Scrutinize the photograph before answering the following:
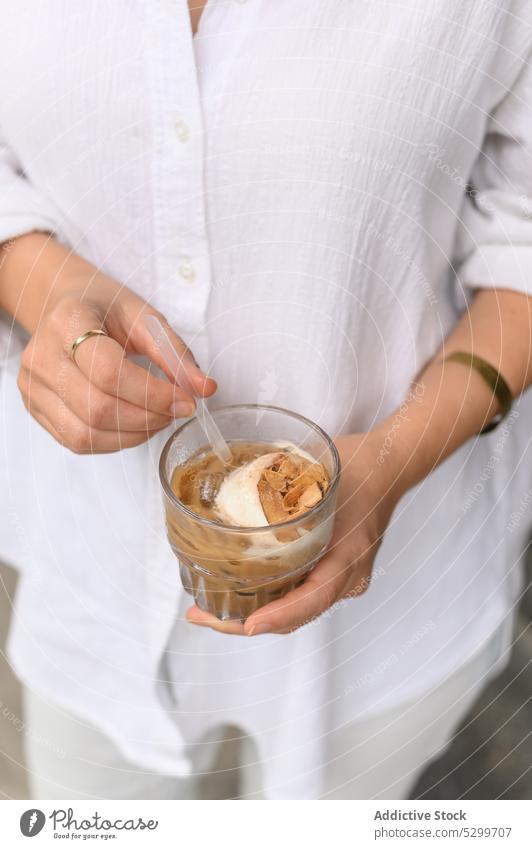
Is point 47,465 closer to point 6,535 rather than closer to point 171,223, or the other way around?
point 6,535

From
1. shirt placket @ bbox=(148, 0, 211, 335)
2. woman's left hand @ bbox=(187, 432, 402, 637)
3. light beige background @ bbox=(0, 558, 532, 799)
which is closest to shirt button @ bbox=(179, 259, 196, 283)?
shirt placket @ bbox=(148, 0, 211, 335)

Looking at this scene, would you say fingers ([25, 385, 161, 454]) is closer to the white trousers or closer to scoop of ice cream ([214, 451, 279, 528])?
scoop of ice cream ([214, 451, 279, 528])

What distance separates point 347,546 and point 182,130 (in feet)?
0.61

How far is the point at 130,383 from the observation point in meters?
0.28

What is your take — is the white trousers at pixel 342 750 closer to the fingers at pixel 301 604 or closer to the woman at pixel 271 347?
the woman at pixel 271 347

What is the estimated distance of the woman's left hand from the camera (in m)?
0.28

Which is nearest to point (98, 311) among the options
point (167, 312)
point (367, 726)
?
point (167, 312)

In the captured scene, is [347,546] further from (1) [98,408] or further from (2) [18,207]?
(2) [18,207]

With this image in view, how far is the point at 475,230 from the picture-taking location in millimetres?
354

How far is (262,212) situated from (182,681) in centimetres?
26

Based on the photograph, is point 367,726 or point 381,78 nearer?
point 381,78

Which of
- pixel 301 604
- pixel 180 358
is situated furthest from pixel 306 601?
pixel 180 358

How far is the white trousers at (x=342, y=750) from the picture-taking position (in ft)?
1.36
